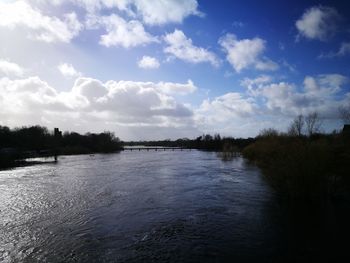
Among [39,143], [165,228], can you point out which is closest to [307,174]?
[165,228]

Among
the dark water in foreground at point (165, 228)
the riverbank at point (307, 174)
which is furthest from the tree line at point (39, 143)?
the riverbank at point (307, 174)

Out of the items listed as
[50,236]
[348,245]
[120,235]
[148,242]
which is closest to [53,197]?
[50,236]

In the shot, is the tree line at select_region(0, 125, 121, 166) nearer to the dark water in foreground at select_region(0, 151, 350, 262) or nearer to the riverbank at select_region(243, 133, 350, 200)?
the dark water in foreground at select_region(0, 151, 350, 262)

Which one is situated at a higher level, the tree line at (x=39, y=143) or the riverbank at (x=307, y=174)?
the tree line at (x=39, y=143)

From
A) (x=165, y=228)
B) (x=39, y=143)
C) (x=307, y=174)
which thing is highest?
(x=39, y=143)

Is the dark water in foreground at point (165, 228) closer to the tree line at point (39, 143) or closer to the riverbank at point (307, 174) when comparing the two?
the riverbank at point (307, 174)

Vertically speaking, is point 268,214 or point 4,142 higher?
point 4,142

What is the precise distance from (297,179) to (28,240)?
17663 mm

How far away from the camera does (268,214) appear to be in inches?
754

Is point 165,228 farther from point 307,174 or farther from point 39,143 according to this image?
point 39,143

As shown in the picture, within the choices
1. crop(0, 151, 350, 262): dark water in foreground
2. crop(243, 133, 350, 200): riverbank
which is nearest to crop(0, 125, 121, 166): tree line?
crop(0, 151, 350, 262): dark water in foreground

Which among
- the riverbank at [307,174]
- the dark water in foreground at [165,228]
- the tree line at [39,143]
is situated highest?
the tree line at [39,143]

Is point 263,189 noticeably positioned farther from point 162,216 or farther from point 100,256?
point 100,256

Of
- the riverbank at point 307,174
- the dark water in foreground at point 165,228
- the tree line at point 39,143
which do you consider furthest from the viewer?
the tree line at point 39,143
